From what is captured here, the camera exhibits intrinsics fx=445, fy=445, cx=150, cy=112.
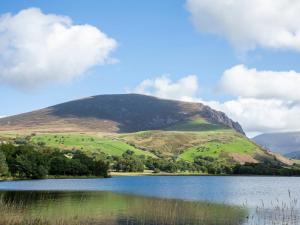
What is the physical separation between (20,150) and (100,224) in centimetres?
13763

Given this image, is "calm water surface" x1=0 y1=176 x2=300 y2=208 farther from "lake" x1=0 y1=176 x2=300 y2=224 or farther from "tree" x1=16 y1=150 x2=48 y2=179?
"tree" x1=16 y1=150 x2=48 y2=179

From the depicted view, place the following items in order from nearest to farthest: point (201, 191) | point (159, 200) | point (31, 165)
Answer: point (159, 200) → point (201, 191) → point (31, 165)

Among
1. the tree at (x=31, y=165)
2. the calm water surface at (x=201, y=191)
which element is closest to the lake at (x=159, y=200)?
the calm water surface at (x=201, y=191)

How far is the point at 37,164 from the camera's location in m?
177

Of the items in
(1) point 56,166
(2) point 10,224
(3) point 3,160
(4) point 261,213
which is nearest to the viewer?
(2) point 10,224

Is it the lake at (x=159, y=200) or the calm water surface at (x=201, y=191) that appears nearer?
the lake at (x=159, y=200)

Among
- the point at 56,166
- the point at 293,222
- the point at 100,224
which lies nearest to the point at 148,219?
the point at 100,224

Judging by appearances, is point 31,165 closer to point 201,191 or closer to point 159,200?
point 201,191

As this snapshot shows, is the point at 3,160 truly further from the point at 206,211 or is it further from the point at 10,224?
the point at 10,224

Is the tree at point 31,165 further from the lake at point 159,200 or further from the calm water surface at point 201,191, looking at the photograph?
the lake at point 159,200

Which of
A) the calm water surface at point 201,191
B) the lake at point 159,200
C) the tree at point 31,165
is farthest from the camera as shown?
the tree at point 31,165

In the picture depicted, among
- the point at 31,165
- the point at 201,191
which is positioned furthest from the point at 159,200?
the point at 31,165

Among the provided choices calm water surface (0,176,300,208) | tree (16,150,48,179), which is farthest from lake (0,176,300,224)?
tree (16,150,48,179)

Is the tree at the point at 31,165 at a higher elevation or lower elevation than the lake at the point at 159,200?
higher
